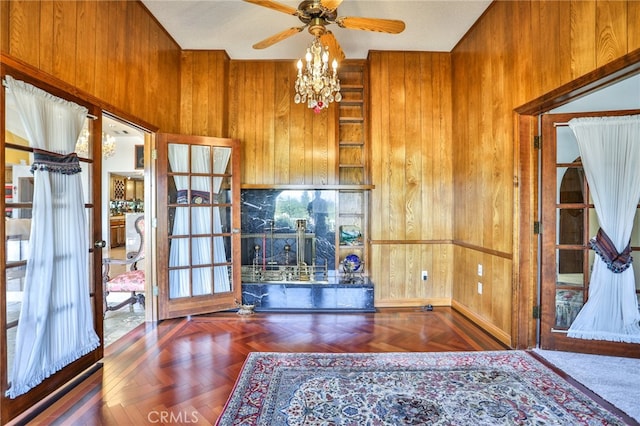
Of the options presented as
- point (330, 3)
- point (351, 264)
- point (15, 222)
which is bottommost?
point (351, 264)

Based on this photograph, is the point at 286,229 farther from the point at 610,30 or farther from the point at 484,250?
the point at 610,30

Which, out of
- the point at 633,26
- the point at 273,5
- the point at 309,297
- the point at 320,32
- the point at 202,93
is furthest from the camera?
the point at 202,93

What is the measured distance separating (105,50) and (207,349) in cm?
265

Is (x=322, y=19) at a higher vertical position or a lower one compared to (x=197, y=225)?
higher

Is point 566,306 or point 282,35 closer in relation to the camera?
point 282,35

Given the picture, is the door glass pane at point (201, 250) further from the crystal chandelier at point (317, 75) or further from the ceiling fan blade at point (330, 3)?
the ceiling fan blade at point (330, 3)

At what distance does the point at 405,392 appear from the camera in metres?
2.03

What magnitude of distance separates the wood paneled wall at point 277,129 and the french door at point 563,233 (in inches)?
92.7

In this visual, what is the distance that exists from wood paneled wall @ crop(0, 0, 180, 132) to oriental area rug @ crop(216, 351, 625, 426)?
248 centimetres

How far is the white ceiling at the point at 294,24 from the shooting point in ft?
9.84

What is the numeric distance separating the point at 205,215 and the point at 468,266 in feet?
10.1

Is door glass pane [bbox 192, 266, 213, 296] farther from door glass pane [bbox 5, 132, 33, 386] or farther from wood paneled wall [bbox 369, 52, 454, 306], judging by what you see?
wood paneled wall [bbox 369, 52, 454, 306]

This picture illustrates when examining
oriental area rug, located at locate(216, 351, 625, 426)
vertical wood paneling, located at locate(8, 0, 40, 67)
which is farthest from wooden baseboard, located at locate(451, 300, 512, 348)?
vertical wood paneling, located at locate(8, 0, 40, 67)

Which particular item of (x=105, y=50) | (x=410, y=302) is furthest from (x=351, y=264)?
(x=105, y=50)
